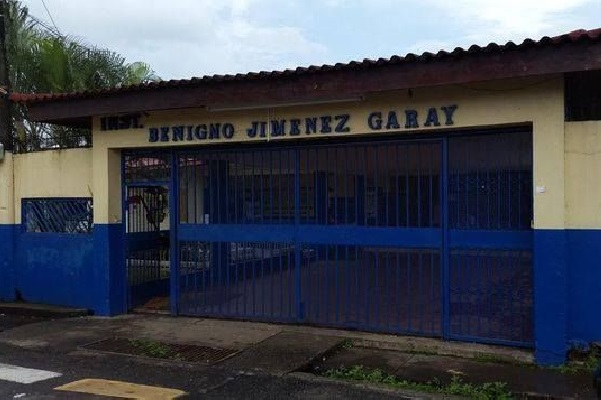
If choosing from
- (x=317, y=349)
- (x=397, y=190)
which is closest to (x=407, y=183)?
(x=397, y=190)

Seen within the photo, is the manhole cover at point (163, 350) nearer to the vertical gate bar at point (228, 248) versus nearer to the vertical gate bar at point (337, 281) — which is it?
the vertical gate bar at point (228, 248)

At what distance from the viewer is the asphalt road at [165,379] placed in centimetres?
567

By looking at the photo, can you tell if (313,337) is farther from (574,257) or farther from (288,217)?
(574,257)

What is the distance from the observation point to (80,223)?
9656 millimetres

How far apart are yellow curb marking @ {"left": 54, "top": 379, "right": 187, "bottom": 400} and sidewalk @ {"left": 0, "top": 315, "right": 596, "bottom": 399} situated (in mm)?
894

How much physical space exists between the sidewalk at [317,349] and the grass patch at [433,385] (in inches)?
4.1

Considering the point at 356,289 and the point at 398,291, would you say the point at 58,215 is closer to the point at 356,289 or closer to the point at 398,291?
the point at 356,289

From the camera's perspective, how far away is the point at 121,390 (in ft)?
19.2

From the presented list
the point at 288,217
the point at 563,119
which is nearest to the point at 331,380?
the point at 288,217

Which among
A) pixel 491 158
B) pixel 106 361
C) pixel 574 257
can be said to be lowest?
pixel 106 361

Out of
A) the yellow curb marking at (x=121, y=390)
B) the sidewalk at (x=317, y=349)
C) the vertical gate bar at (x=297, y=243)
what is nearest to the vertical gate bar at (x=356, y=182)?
the vertical gate bar at (x=297, y=243)

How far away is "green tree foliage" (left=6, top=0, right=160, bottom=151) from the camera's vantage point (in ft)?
38.9

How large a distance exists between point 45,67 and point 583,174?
9.82 metres

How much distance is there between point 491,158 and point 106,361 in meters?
→ 4.87
